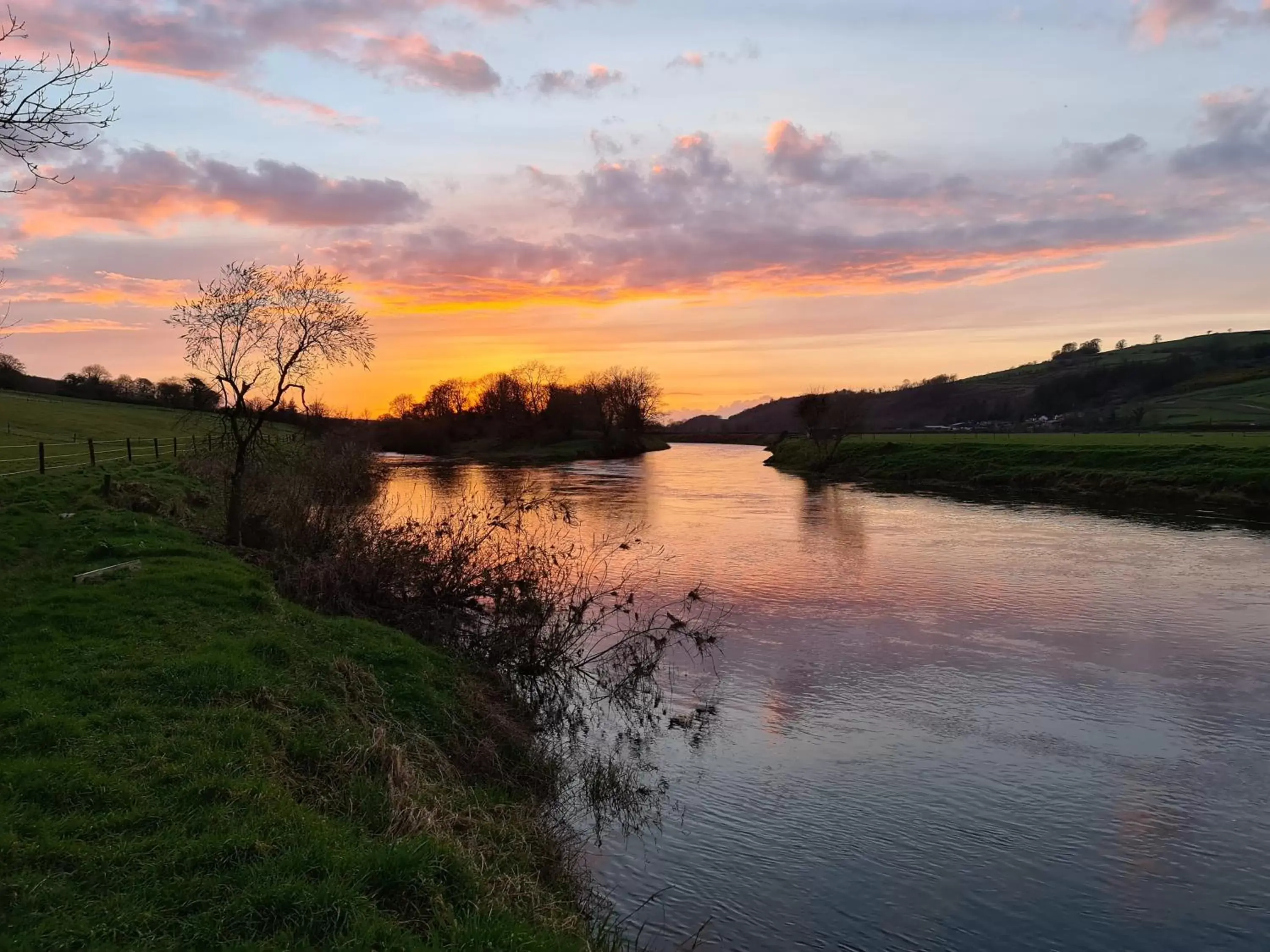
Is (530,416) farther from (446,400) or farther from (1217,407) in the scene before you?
(1217,407)

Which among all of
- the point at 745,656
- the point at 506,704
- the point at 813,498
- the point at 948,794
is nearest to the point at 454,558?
the point at 506,704

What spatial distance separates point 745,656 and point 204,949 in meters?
11.4

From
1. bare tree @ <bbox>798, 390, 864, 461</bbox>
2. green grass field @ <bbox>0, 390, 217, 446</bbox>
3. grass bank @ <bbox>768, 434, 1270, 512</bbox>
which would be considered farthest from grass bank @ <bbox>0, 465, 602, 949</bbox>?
bare tree @ <bbox>798, 390, 864, 461</bbox>

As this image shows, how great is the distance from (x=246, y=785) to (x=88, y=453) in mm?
37269

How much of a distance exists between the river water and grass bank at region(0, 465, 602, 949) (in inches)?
83.4

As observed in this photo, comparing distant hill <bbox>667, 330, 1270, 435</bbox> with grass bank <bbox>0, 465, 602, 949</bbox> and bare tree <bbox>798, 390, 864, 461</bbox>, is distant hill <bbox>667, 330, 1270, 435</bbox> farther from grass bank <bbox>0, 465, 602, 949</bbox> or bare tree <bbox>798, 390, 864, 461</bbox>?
grass bank <bbox>0, 465, 602, 949</bbox>

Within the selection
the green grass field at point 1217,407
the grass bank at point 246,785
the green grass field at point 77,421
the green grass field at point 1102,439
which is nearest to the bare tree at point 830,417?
the green grass field at point 1102,439

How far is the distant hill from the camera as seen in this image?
365 ft

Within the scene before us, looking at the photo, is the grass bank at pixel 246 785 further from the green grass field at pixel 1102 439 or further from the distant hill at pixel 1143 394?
the distant hill at pixel 1143 394

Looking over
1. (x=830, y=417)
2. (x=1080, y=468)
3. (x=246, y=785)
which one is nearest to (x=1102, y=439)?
(x=830, y=417)

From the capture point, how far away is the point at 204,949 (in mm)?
4734

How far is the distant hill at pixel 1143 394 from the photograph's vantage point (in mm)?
111312

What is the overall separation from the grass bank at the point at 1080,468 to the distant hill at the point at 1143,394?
3434 centimetres

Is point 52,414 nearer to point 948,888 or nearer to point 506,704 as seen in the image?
point 506,704
